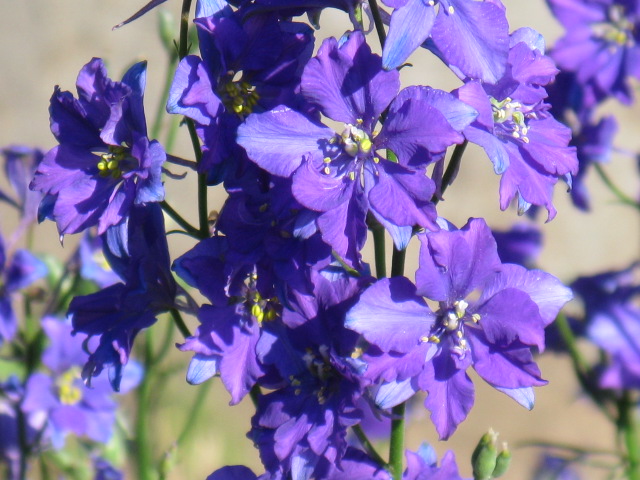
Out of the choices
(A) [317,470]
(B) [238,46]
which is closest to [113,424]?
(A) [317,470]

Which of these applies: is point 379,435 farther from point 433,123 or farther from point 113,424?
point 433,123

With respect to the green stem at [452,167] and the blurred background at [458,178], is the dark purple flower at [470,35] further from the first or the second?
the blurred background at [458,178]

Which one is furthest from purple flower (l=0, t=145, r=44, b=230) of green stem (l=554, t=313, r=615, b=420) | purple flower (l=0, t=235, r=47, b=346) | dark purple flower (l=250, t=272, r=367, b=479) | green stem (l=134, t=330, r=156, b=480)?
green stem (l=554, t=313, r=615, b=420)

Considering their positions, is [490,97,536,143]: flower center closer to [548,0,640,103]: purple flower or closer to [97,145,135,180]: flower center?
[97,145,135,180]: flower center

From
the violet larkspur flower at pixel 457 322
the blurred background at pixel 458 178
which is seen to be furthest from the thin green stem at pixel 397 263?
the blurred background at pixel 458 178

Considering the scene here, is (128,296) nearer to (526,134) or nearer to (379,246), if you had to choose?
(379,246)

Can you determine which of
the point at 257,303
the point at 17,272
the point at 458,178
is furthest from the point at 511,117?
the point at 458,178
